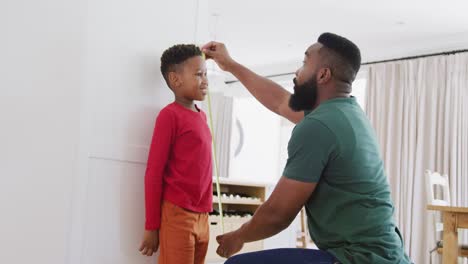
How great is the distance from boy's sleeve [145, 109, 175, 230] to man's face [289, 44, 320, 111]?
42cm

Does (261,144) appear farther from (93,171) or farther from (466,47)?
(93,171)

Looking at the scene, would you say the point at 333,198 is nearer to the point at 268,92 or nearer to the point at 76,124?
the point at 76,124

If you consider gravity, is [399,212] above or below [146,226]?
below

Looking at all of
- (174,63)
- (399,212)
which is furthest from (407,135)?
(174,63)

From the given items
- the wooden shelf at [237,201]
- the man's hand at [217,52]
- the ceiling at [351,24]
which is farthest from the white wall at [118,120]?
the ceiling at [351,24]

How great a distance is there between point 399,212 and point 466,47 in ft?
6.20

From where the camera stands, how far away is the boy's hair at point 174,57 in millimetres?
1558

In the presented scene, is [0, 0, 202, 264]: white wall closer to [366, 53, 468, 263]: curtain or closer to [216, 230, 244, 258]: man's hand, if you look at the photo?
[216, 230, 244, 258]: man's hand

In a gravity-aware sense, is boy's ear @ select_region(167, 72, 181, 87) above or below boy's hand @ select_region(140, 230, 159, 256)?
above

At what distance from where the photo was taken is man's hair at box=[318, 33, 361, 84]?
58.7 inches

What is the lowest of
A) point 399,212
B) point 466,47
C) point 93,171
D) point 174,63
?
point 399,212

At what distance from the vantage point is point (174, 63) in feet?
5.10

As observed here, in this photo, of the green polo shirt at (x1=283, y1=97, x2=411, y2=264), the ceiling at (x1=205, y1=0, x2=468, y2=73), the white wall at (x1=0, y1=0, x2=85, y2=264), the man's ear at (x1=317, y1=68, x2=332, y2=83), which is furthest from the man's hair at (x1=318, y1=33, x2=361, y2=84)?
the ceiling at (x1=205, y1=0, x2=468, y2=73)

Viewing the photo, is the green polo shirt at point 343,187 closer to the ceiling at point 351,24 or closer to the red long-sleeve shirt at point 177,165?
the red long-sleeve shirt at point 177,165
